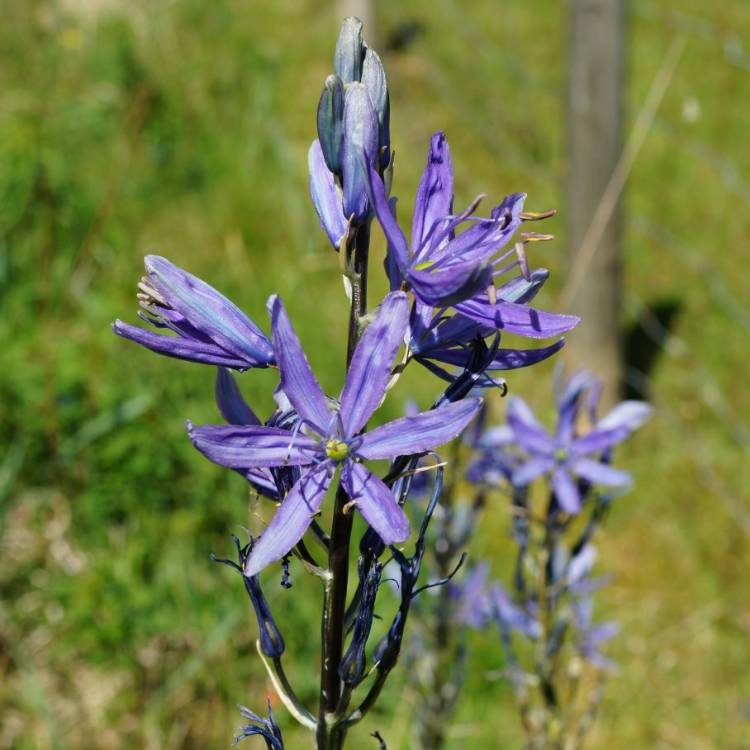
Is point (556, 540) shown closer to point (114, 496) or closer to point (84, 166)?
point (114, 496)

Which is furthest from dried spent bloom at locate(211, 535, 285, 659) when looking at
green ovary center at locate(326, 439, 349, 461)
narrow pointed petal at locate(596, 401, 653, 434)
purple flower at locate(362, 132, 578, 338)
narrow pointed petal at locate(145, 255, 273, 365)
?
narrow pointed petal at locate(596, 401, 653, 434)

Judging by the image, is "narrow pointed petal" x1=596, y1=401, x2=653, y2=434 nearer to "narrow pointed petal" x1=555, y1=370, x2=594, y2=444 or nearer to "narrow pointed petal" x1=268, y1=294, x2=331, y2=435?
"narrow pointed petal" x1=555, y1=370, x2=594, y2=444

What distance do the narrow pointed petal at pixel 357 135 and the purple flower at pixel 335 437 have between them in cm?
18

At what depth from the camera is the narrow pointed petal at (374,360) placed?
3.73ft

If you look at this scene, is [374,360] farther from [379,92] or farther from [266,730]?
[266,730]

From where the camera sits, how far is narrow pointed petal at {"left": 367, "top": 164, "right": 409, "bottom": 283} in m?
1.09

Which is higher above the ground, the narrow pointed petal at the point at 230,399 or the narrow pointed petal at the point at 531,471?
the narrow pointed petal at the point at 531,471

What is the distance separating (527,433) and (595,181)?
198 cm

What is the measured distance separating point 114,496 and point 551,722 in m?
1.91

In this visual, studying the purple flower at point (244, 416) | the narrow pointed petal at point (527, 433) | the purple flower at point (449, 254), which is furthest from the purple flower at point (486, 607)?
the purple flower at point (449, 254)

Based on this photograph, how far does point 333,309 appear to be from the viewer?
15.2 feet

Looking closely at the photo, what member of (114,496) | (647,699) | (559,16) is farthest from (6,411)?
(559,16)

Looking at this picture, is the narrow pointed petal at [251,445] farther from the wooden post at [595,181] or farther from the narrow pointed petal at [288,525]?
the wooden post at [595,181]

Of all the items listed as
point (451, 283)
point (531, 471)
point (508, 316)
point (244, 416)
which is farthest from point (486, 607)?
point (451, 283)
